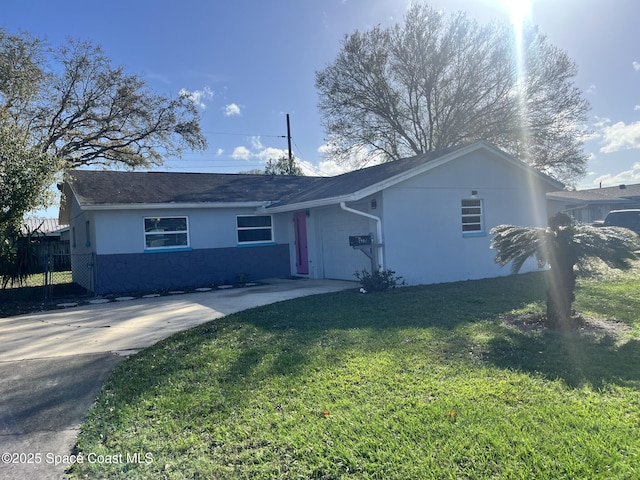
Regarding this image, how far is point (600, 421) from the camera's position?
3.64 metres

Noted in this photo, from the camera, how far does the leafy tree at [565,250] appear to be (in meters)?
6.85

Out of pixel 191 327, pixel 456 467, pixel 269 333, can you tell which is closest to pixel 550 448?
pixel 456 467

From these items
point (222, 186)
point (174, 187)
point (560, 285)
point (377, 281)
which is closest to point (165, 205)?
point (174, 187)

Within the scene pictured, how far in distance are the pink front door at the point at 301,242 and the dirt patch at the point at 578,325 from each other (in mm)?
8965

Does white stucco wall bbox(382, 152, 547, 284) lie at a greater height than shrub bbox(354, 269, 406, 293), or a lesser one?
greater

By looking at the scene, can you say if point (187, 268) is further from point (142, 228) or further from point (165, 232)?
point (142, 228)

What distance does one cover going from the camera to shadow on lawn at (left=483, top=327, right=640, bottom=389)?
471 cm

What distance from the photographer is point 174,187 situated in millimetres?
16062

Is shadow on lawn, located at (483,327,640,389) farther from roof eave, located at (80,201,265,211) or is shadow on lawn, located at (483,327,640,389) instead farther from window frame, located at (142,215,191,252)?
window frame, located at (142,215,191,252)

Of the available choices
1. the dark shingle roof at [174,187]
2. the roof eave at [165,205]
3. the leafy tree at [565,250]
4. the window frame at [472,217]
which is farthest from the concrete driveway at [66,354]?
the leafy tree at [565,250]

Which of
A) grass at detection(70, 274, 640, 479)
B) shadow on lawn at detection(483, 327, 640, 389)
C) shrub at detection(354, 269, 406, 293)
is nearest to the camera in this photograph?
grass at detection(70, 274, 640, 479)

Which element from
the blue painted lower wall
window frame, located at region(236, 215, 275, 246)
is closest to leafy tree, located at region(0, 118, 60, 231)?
the blue painted lower wall

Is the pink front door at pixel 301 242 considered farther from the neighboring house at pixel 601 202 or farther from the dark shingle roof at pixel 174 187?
the neighboring house at pixel 601 202

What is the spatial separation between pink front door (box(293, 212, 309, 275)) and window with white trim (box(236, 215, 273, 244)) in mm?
979
